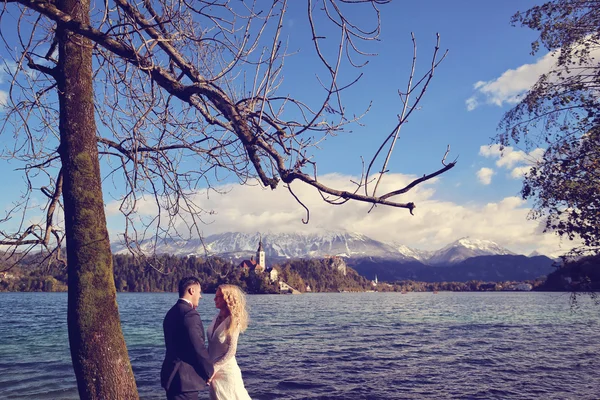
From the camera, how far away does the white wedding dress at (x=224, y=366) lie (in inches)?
226

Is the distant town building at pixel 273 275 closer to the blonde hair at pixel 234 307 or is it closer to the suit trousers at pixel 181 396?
the blonde hair at pixel 234 307

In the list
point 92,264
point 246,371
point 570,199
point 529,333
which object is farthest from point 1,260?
point 529,333

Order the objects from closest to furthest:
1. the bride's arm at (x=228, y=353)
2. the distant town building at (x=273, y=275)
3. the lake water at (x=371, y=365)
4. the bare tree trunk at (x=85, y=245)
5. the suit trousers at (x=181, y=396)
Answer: the bare tree trunk at (x=85, y=245) → the suit trousers at (x=181, y=396) → the bride's arm at (x=228, y=353) → the lake water at (x=371, y=365) → the distant town building at (x=273, y=275)

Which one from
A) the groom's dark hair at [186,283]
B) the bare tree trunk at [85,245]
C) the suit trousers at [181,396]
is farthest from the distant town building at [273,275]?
the bare tree trunk at [85,245]

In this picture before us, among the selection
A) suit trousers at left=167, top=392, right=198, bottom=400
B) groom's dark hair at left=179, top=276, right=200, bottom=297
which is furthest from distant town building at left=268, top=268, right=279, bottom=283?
suit trousers at left=167, top=392, right=198, bottom=400

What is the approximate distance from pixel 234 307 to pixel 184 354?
2.53 ft

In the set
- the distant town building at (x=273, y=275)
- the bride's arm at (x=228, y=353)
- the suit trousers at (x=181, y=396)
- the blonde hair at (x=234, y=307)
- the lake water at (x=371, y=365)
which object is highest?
the blonde hair at (x=234, y=307)

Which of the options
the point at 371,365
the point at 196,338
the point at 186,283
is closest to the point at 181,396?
the point at 196,338

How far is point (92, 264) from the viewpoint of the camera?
3826mm

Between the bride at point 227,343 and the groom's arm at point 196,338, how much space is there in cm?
34

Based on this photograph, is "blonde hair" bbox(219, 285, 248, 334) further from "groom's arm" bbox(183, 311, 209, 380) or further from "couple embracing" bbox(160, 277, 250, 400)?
"groom's arm" bbox(183, 311, 209, 380)

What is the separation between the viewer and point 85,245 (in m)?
3.85

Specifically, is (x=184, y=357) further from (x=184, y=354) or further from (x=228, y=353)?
(x=228, y=353)

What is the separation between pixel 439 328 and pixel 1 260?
38.6 m
